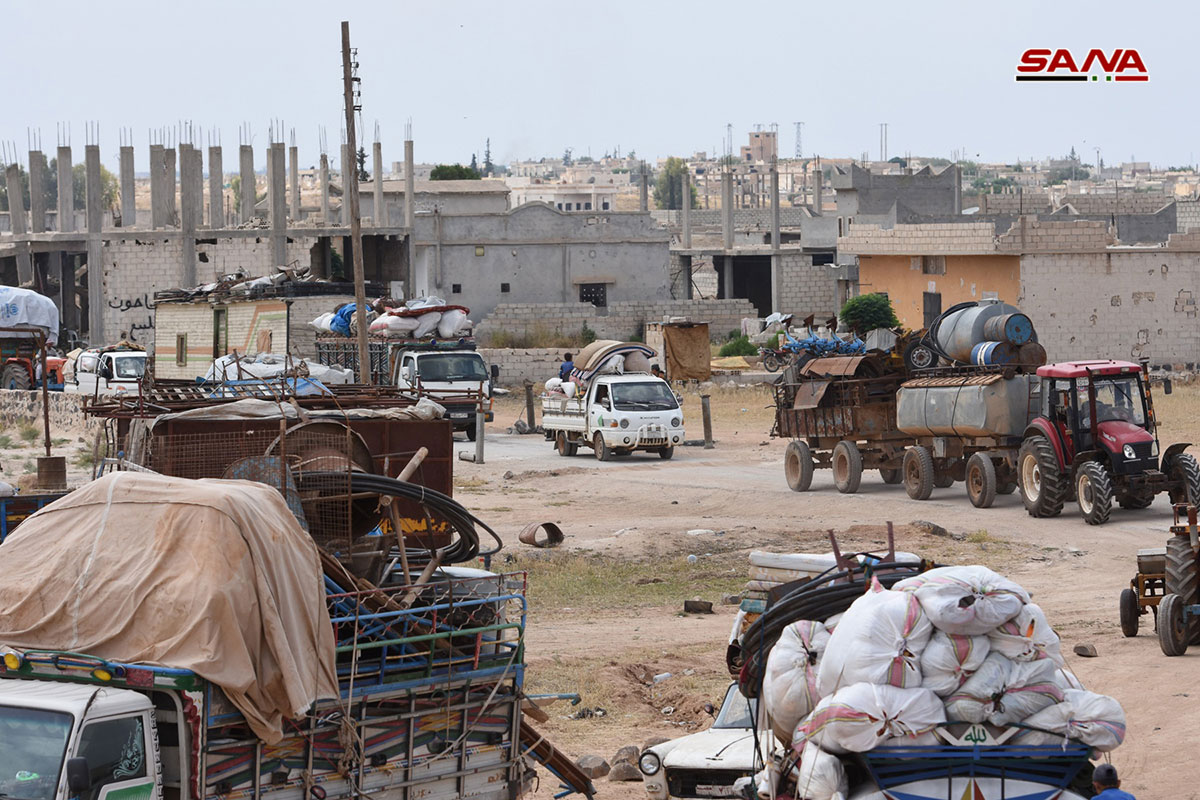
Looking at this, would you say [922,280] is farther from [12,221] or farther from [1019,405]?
[12,221]

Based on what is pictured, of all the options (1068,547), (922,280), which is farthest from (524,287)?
(1068,547)

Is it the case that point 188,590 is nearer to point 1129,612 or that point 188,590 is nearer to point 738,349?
point 1129,612

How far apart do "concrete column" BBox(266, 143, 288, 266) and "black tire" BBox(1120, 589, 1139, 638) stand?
44.9m

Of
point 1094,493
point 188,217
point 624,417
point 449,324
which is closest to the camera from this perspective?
point 1094,493

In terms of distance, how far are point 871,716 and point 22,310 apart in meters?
39.6

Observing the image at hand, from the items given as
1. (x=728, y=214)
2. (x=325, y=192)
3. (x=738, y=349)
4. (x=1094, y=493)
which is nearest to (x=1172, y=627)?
(x=1094, y=493)

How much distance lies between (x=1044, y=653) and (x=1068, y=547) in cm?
1313

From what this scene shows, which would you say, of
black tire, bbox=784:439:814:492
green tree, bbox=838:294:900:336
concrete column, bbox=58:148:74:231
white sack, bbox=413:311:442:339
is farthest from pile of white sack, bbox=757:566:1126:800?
concrete column, bbox=58:148:74:231

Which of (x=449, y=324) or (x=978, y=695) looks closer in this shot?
(x=978, y=695)

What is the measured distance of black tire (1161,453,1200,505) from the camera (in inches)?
827

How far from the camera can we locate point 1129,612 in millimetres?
14742

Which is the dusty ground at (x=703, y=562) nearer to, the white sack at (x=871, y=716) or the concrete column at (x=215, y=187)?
the white sack at (x=871, y=716)

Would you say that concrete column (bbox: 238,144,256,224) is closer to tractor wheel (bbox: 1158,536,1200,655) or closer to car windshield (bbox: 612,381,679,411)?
car windshield (bbox: 612,381,679,411)

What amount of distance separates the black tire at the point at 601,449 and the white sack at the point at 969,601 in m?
23.8
